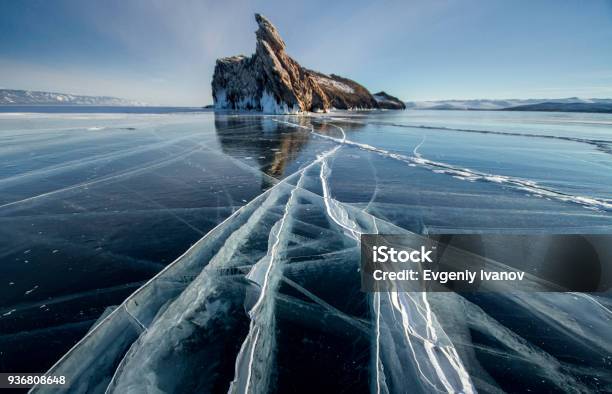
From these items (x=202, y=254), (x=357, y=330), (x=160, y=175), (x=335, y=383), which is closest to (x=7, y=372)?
(x=202, y=254)

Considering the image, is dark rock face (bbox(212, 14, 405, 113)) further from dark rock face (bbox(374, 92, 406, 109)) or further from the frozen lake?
dark rock face (bbox(374, 92, 406, 109))

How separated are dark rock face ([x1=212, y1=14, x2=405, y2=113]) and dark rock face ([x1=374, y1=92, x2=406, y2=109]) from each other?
286 feet

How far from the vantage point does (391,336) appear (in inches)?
84.0

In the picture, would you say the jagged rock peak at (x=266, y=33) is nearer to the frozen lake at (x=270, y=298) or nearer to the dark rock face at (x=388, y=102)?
the frozen lake at (x=270, y=298)

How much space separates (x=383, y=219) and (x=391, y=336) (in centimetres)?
227

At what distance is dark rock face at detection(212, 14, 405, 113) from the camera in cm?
5684

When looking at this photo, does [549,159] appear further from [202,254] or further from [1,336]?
[1,336]

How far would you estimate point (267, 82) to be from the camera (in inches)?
2320

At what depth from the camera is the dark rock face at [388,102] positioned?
14773cm

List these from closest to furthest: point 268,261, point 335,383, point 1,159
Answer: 1. point 335,383
2. point 268,261
3. point 1,159

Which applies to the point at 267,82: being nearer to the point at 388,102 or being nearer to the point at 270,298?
the point at 270,298

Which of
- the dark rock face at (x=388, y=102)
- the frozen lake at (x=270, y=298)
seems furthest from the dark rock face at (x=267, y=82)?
the dark rock face at (x=388, y=102)

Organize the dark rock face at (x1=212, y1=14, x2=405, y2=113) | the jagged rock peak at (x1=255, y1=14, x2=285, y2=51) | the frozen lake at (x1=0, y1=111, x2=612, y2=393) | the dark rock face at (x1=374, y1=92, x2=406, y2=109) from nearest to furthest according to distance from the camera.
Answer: the frozen lake at (x1=0, y1=111, x2=612, y2=393) < the dark rock face at (x1=212, y1=14, x2=405, y2=113) < the jagged rock peak at (x1=255, y1=14, x2=285, y2=51) < the dark rock face at (x1=374, y1=92, x2=406, y2=109)

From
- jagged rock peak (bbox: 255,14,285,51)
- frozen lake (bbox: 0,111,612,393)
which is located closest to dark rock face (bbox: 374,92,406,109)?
jagged rock peak (bbox: 255,14,285,51)
